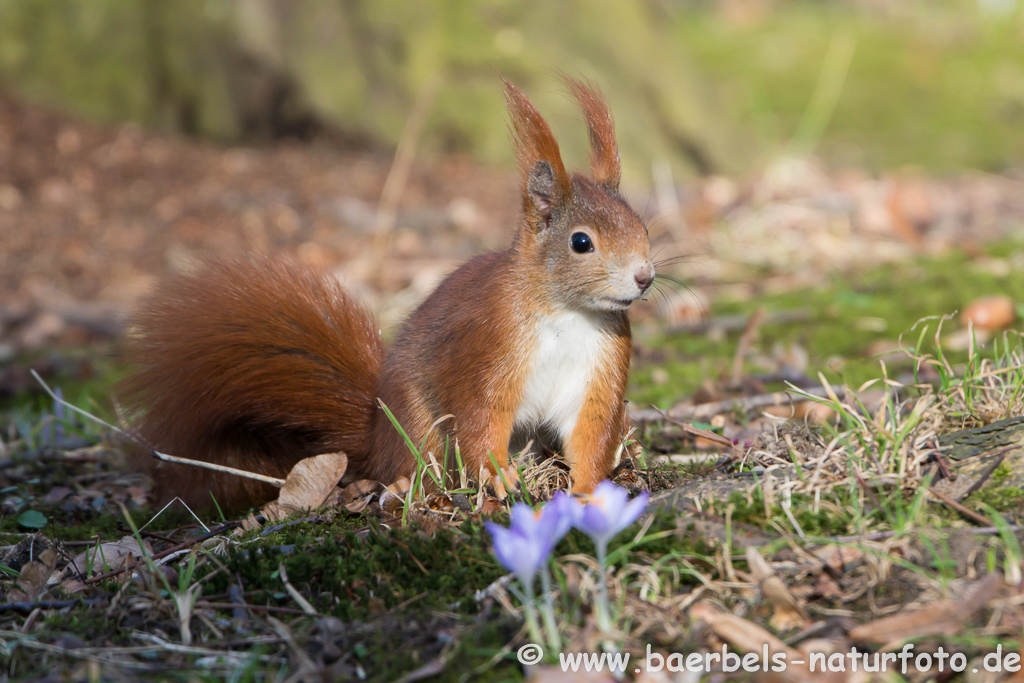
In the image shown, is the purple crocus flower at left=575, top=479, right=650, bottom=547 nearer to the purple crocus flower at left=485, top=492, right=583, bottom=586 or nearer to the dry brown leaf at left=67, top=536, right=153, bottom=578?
the purple crocus flower at left=485, top=492, right=583, bottom=586

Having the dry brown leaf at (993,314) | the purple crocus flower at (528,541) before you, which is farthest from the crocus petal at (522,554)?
the dry brown leaf at (993,314)

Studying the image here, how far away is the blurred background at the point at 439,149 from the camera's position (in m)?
6.00

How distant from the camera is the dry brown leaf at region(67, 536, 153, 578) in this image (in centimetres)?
207

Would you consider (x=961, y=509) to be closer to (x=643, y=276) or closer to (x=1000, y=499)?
(x=1000, y=499)

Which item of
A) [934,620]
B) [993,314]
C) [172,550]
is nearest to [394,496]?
[172,550]

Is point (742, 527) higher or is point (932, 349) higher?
point (932, 349)

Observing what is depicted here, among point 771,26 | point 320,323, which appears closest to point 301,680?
point 320,323

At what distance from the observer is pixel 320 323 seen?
266cm

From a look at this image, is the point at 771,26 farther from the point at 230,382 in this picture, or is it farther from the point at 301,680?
the point at 301,680

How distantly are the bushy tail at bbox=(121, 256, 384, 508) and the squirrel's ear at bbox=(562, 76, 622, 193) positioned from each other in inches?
35.3

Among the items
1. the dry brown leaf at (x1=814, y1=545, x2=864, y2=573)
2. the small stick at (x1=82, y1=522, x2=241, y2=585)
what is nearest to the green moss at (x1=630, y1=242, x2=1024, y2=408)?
the dry brown leaf at (x1=814, y1=545, x2=864, y2=573)

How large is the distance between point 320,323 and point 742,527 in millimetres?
1449

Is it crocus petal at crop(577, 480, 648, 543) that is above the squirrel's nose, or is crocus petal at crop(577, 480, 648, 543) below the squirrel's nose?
below

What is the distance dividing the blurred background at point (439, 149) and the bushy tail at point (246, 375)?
7.77 ft
